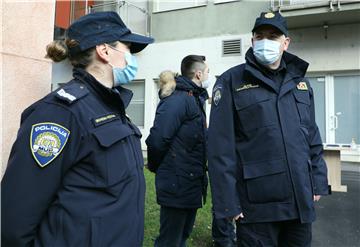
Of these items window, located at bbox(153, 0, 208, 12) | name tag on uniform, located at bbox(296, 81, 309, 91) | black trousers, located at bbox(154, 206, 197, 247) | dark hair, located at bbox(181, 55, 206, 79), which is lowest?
black trousers, located at bbox(154, 206, 197, 247)

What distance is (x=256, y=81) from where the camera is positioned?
2434 mm

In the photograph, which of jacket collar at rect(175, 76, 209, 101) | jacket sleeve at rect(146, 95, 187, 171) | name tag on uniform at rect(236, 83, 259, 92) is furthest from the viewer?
jacket collar at rect(175, 76, 209, 101)

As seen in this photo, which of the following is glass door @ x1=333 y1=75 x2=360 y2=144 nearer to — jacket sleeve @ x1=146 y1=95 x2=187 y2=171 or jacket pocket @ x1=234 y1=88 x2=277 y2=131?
jacket sleeve @ x1=146 y1=95 x2=187 y2=171

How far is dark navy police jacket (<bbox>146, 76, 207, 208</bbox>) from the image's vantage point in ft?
10.5

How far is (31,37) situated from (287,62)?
1.73 meters

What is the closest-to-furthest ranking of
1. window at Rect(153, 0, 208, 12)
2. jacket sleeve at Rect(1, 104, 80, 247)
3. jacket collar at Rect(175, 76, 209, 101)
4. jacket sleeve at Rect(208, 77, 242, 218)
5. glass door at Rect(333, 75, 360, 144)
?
jacket sleeve at Rect(1, 104, 80, 247) → jacket sleeve at Rect(208, 77, 242, 218) → jacket collar at Rect(175, 76, 209, 101) → glass door at Rect(333, 75, 360, 144) → window at Rect(153, 0, 208, 12)

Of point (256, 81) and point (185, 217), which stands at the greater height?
point (256, 81)

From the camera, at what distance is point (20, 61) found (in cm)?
201

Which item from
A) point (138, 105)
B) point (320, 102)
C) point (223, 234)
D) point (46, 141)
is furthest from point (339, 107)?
point (46, 141)

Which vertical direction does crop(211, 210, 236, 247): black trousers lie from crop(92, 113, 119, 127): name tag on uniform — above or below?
below

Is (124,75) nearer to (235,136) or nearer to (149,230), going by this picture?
(235,136)

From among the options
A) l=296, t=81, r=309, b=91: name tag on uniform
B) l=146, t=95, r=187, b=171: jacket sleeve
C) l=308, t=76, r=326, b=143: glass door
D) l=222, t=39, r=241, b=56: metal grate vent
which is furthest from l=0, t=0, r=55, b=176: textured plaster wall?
l=308, t=76, r=326, b=143: glass door

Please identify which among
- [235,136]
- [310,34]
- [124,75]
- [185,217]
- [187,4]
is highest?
[187,4]

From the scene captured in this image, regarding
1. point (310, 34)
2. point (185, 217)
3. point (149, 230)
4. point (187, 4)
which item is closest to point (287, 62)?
point (185, 217)
